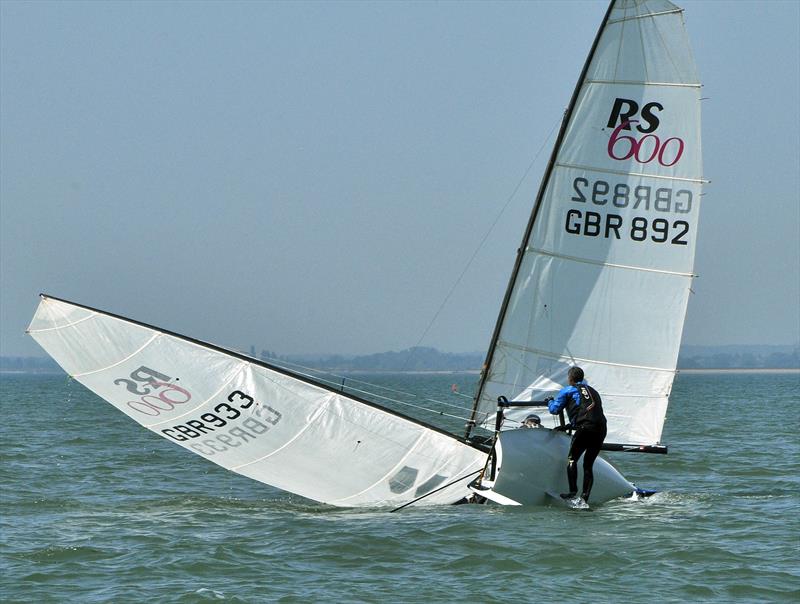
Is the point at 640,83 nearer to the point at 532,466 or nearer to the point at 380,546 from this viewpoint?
the point at 532,466

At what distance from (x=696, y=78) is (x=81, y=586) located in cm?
845

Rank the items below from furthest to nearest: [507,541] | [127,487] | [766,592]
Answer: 1. [127,487]
2. [507,541]
3. [766,592]

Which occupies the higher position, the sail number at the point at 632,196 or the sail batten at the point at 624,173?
the sail batten at the point at 624,173

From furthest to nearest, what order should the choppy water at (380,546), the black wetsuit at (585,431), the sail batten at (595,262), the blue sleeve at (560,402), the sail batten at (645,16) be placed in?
the sail batten at (595,262)
the sail batten at (645,16)
the blue sleeve at (560,402)
the black wetsuit at (585,431)
the choppy water at (380,546)

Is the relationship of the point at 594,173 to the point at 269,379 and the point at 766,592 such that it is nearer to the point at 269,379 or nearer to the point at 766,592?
the point at 269,379

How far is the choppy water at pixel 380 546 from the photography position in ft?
28.8

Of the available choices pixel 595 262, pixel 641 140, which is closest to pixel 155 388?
pixel 595 262

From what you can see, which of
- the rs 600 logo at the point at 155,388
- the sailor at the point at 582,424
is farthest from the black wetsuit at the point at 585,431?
the rs 600 logo at the point at 155,388

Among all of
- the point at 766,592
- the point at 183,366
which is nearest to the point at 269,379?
the point at 183,366

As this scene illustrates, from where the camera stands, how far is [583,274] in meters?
13.1

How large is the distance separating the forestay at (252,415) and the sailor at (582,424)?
1.06 metres

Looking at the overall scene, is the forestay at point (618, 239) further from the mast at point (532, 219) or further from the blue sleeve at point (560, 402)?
the blue sleeve at point (560, 402)

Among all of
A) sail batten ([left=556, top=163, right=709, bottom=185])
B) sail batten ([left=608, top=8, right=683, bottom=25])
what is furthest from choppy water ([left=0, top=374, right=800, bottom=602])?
sail batten ([left=608, top=8, right=683, bottom=25])

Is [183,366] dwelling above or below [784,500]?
above
